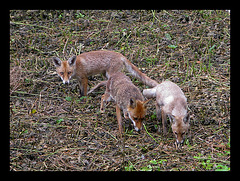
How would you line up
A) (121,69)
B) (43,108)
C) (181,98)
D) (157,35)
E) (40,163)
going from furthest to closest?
(157,35), (121,69), (43,108), (181,98), (40,163)

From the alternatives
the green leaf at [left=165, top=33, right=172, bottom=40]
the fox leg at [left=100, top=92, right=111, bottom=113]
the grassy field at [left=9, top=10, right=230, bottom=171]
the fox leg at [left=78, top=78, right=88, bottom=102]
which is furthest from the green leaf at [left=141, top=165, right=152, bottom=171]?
the green leaf at [left=165, top=33, right=172, bottom=40]

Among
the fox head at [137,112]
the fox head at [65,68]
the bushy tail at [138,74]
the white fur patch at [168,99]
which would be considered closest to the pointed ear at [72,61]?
the fox head at [65,68]

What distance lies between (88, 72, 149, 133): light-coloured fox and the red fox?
0.66 meters

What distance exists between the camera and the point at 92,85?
A: 32.7ft

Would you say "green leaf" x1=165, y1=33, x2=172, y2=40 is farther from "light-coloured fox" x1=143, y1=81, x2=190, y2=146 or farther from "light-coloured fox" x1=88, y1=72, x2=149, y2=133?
"light-coloured fox" x1=143, y1=81, x2=190, y2=146

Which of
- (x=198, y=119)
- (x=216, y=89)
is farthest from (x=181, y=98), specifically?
(x=216, y=89)

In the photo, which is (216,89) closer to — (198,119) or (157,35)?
(198,119)

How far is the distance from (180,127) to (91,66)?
386cm

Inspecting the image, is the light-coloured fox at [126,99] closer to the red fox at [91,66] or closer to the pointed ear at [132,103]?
the pointed ear at [132,103]

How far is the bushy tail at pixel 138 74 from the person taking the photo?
8.98 meters

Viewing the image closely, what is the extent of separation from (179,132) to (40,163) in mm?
2956

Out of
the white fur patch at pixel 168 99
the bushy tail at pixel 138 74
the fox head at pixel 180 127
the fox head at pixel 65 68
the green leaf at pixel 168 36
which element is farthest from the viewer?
the green leaf at pixel 168 36

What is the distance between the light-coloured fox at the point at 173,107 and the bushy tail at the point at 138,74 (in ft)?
1.73

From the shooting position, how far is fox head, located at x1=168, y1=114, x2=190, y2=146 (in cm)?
691
